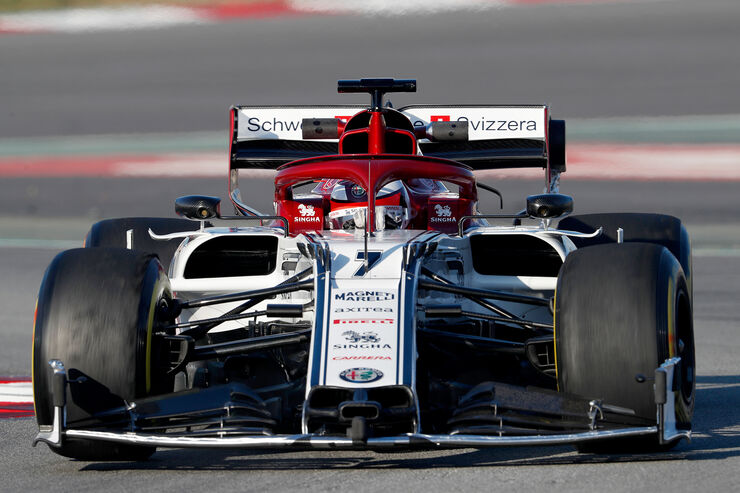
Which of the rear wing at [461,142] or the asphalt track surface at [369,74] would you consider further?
the asphalt track surface at [369,74]

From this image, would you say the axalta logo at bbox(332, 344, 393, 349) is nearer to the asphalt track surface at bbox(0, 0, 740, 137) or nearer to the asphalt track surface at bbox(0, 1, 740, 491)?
the asphalt track surface at bbox(0, 1, 740, 491)

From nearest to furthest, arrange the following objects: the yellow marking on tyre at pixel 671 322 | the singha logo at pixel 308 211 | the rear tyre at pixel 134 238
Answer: the yellow marking on tyre at pixel 671 322 → the singha logo at pixel 308 211 → the rear tyre at pixel 134 238

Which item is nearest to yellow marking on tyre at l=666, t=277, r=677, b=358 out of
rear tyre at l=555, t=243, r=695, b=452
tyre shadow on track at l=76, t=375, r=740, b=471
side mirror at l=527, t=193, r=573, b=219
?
rear tyre at l=555, t=243, r=695, b=452

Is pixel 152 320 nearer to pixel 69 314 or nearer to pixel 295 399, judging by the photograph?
pixel 69 314

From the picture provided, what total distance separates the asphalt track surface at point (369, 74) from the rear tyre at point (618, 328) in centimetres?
343

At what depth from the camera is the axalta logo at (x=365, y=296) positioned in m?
5.91

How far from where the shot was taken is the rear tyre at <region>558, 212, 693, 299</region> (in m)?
8.48

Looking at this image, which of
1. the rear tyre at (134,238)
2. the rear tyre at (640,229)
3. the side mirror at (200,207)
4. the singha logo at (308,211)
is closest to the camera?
the side mirror at (200,207)

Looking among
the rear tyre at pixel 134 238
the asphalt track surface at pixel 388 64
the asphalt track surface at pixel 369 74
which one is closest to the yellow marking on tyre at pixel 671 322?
the asphalt track surface at pixel 369 74

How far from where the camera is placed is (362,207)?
7949 millimetres

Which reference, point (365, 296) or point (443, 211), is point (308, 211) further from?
point (365, 296)

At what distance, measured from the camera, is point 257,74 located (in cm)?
2298

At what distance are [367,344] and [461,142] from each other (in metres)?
4.25

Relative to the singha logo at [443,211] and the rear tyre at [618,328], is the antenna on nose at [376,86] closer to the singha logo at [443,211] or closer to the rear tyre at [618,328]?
the singha logo at [443,211]
